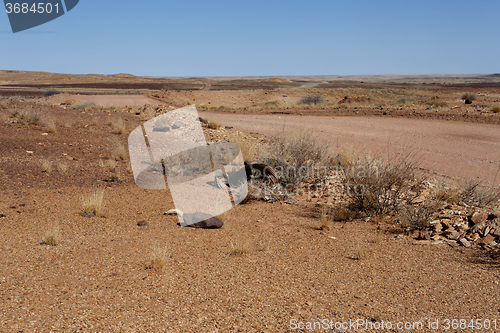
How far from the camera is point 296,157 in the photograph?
29.9 feet

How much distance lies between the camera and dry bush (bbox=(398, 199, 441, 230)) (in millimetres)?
6051

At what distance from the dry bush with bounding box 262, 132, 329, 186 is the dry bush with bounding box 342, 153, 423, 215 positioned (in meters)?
1.62

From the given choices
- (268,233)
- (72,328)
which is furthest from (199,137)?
(72,328)

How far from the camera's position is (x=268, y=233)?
5910mm

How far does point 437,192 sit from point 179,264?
16.0ft

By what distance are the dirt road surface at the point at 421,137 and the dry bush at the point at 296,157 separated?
4.04ft

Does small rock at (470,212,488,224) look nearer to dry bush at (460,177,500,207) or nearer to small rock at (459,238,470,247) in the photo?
small rock at (459,238,470,247)

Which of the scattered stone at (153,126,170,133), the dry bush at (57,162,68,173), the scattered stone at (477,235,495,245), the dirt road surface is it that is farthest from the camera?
the scattered stone at (153,126,170,133)

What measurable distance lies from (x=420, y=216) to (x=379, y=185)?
93 cm

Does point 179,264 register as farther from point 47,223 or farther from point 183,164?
point 183,164

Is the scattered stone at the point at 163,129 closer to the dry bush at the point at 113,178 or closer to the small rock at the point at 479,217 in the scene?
the dry bush at the point at 113,178

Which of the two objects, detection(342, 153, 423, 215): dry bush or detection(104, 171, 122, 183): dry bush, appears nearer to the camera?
detection(342, 153, 423, 215): dry bush

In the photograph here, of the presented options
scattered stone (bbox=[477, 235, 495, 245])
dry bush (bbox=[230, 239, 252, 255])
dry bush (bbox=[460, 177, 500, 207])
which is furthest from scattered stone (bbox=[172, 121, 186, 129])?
scattered stone (bbox=[477, 235, 495, 245])

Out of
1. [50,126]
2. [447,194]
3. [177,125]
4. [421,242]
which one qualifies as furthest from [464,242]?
[50,126]
